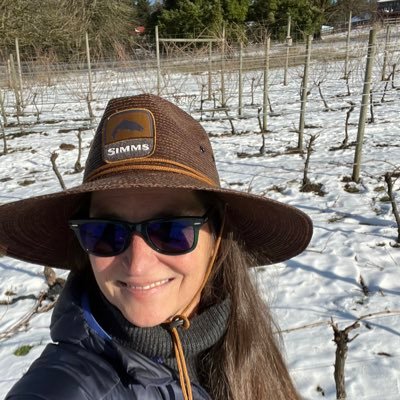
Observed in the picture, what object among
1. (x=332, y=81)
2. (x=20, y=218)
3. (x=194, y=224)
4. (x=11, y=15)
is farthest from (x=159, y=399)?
(x=11, y=15)

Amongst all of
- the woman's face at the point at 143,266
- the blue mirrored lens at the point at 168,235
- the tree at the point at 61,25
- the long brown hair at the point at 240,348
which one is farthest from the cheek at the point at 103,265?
the tree at the point at 61,25

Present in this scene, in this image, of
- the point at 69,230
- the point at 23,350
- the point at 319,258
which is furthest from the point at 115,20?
the point at 69,230

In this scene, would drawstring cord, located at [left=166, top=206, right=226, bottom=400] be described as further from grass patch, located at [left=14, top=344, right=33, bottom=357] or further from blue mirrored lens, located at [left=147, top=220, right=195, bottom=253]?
grass patch, located at [left=14, top=344, right=33, bottom=357]

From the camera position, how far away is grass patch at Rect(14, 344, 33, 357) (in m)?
2.78

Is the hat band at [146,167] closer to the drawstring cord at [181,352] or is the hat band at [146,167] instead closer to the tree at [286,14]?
the drawstring cord at [181,352]

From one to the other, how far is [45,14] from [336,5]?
18522mm

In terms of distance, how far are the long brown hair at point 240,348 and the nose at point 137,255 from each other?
0.29m

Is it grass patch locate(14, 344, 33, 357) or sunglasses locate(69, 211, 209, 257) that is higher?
sunglasses locate(69, 211, 209, 257)

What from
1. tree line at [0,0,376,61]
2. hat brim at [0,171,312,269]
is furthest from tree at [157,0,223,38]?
hat brim at [0,171,312,269]

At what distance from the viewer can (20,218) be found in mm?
1107

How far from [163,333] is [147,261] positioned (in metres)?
0.18

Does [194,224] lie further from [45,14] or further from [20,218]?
[45,14]

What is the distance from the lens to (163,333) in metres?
1.00

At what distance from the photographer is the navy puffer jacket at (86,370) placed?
848 mm
